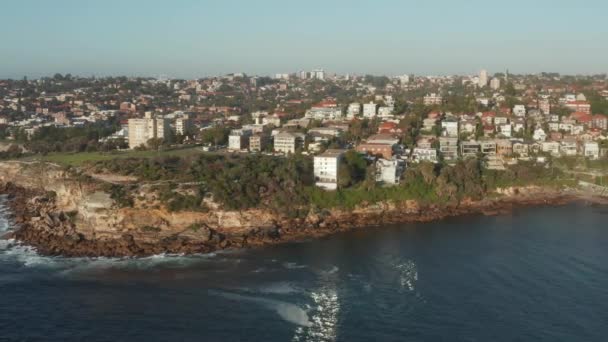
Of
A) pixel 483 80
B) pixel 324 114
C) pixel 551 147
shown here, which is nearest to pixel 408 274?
pixel 551 147

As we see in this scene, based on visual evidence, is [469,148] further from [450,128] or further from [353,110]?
[353,110]

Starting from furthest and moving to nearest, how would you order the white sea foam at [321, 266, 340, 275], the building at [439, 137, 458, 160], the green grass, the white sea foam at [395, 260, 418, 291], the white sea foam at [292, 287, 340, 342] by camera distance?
1. the building at [439, 137, 458, 160]
2. the green grass
3. the white sea foam at [321, 266, 340, 275]
4. the white sea foam at [395, 260, 418, 291]
5. the white sea foam at [292, 287, 340, 342]

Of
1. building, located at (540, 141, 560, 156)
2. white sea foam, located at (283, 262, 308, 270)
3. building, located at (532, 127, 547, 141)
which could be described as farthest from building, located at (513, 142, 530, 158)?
white sea foam, located at (283, 262, 308, 270)

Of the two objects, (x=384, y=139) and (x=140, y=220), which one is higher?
(x=384, y=139)

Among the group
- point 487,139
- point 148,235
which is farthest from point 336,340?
point 487,139

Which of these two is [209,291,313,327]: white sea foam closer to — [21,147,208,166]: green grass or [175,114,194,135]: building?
[21,147,208,166]: green grass
